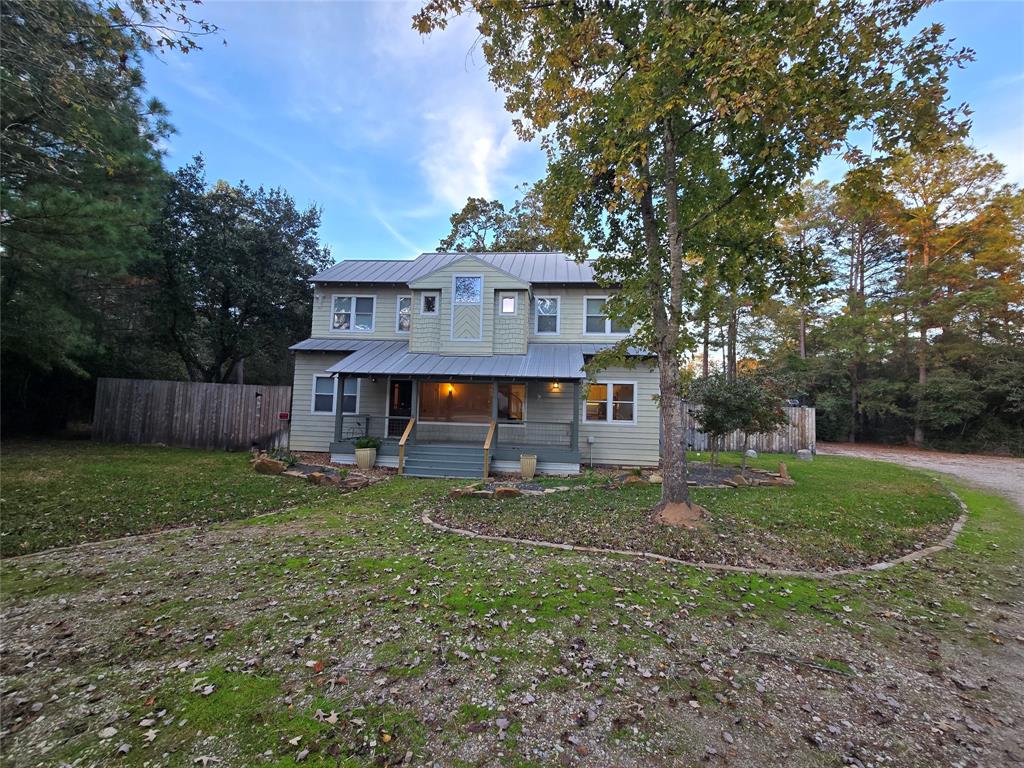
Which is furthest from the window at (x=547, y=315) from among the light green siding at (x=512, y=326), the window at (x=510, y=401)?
the window at (x=510, y=401)

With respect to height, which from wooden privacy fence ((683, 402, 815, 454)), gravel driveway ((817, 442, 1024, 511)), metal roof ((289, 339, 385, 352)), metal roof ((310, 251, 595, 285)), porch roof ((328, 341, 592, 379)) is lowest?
gravel driveway ((817, 442, 1024, 511))

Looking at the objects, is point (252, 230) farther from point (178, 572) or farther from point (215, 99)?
point (178, 572)

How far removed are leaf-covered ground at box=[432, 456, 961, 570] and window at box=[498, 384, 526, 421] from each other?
5300 mm

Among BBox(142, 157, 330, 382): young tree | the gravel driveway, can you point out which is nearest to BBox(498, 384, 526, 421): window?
the gravel driveway

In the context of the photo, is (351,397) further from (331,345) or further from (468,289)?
(468,289)

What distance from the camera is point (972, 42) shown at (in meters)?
5.77

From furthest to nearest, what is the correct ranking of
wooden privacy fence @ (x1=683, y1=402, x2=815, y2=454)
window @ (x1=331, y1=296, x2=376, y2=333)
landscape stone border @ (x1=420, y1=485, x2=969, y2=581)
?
wooden privacy fence @ (x1=683, y1=402, x2=815, y2=454), window @ (x1=331, y1=296, x2=376, y2=333), landscape stone border @ (x1=420, y1=485, x2=969, y2=581)

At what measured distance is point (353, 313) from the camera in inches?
647

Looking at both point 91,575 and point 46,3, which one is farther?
point 46,3

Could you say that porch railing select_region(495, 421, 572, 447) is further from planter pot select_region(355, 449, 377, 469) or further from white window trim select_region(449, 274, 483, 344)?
planter pot select_region(355, 449, 377, 469)

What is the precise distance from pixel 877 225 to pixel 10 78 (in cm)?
3459

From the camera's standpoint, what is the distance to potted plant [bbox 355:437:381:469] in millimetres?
12904

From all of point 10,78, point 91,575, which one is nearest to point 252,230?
point 10,78

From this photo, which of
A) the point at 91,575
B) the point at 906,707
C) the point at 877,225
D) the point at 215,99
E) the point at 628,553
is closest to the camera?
the point at 906,707
